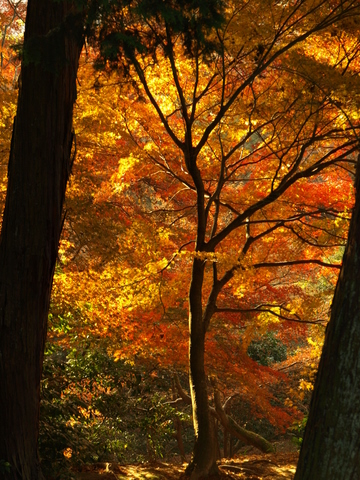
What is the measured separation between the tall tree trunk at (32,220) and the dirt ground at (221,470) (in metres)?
2.95

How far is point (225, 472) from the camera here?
26.2 feet

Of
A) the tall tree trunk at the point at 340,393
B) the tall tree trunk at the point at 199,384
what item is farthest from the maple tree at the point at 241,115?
the tall tree trunk at the point at 340,393

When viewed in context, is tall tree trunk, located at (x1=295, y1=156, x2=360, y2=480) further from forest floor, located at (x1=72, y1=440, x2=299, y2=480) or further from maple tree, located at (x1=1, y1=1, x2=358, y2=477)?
forest floor, located at (x1=72, y1=440, x2=299, y2=480)

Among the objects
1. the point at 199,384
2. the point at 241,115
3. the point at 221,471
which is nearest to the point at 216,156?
the point at 241,115

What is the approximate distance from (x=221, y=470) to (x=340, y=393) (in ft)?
19.2

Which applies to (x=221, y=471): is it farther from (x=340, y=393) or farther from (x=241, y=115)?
(x=340, y=393)

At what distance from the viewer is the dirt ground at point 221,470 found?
7452 millimetres

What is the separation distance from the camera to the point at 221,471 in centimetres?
795

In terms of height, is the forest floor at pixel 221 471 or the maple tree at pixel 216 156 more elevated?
the maple tree at pixel 216 156

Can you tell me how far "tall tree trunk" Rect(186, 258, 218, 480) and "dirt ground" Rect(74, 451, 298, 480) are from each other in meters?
0.33

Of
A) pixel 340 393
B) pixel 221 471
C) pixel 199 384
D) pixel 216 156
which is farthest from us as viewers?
pixel 216 156

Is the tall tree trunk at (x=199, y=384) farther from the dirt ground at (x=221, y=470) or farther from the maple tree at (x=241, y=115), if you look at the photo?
the dirt ground at (x=221, y=470)

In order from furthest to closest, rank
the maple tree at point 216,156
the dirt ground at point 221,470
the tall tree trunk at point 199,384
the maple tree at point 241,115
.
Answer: the tall tree trunk at point 199,384
the dirt ground at point 221,470
the maple tree at point 216,156
the maple tree at point 241,115

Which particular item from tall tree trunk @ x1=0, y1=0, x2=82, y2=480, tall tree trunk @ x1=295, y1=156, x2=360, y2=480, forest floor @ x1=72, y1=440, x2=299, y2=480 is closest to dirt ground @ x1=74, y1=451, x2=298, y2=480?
forest floor @ x1=72, y1=440, x2=299, y2=480
